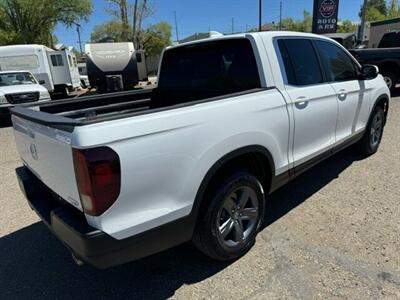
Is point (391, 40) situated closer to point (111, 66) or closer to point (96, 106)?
point (111, 66)

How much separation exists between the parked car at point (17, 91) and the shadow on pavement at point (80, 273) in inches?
315

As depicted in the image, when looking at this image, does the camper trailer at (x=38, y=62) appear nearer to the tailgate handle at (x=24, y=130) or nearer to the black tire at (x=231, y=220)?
the tailgate handle at (x=24, y=130)

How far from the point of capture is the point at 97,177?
1976 mm

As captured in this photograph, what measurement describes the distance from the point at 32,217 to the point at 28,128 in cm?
176

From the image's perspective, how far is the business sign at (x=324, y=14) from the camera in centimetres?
2112

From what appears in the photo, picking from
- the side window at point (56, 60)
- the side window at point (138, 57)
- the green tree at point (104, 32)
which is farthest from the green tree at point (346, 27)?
the side window at point (56, 60)

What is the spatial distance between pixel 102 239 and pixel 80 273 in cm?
114

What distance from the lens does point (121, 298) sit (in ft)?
8.72

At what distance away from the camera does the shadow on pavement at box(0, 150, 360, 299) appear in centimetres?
275

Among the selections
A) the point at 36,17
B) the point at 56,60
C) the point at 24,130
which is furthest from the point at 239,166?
the point at 36,17

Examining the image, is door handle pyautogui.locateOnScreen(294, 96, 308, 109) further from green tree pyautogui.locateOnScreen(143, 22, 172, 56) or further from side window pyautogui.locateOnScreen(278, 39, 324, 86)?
green tree pyautogui.locateOnScreen(143, 22, 172, 56)

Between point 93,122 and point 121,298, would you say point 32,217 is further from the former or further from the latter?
point 93,122

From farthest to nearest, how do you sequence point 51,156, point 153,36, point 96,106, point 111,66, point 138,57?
point 153,36
point 138,57
point 111,66
point 96,106
point 51,156

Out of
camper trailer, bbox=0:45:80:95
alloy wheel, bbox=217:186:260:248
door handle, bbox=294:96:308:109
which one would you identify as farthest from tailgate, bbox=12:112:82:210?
camper trailer, bbox=0:45:80:95
